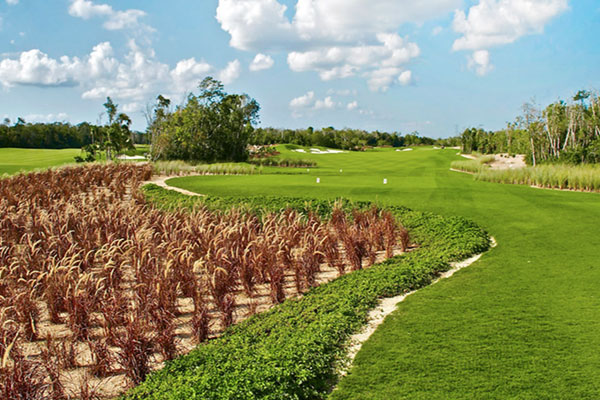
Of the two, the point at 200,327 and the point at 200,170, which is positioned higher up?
the point at 200,170

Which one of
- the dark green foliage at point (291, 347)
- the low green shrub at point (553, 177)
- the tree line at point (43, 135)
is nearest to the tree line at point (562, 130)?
the low green shrub at point (553, 177)

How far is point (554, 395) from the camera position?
13.8ft

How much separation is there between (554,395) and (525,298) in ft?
8.75

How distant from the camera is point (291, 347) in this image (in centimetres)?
492

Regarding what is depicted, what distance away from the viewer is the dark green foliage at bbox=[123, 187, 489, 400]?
412 cm

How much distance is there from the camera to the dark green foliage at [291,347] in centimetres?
412

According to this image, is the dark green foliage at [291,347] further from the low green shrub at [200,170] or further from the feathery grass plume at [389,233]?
the low green shrub at [200,170]

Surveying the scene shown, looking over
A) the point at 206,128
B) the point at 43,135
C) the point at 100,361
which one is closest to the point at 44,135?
the point at 43,135

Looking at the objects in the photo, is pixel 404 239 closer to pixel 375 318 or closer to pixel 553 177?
pixel 375 318

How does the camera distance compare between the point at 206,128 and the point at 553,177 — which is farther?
the point at 206,128

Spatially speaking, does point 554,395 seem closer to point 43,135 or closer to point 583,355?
point 583,355

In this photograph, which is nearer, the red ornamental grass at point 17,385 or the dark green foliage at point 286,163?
the red ornamental grass at point 17,385

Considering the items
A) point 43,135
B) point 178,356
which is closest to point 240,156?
point 43,135

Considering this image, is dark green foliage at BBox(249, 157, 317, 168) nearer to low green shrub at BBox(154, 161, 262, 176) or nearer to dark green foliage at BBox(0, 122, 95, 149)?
low green shrub at BBox(154, 161, 262, 176)
